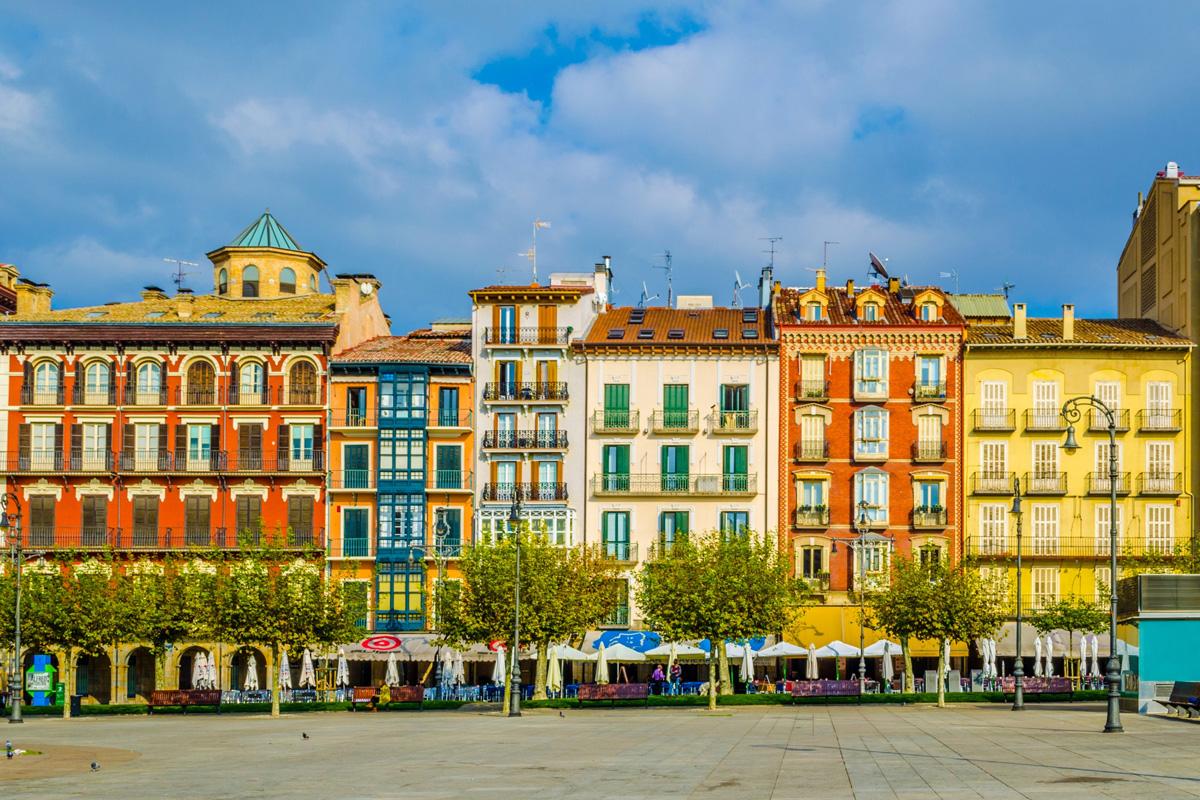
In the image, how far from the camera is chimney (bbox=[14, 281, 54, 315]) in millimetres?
88562

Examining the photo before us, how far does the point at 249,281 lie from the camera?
93062 millimetres

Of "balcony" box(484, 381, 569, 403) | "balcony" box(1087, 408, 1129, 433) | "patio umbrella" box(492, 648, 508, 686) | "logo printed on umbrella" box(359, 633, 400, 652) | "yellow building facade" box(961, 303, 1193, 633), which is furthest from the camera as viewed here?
"balcony" box(484, 381, 569, 403)

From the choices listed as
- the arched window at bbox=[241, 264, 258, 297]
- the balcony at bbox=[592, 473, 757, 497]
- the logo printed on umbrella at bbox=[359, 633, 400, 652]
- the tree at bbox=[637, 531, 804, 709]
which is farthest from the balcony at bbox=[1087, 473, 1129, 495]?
the arched window at bbox=[241, 264, 258, 297]

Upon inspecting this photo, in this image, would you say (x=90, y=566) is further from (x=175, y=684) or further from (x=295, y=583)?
(x=295, y=583)

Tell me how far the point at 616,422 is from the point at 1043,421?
68.5ft

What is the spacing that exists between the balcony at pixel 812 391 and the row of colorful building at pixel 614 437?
0.11m

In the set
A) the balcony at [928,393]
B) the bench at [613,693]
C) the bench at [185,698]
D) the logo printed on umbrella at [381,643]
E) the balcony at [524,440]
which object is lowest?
the bench at [185,698]

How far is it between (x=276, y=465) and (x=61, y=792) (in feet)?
173

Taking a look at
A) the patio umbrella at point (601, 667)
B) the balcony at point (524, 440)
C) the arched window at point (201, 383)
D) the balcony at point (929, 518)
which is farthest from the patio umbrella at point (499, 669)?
the balcony at point (929, 518)

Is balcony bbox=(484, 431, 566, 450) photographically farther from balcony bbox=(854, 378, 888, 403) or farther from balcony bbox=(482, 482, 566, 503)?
balcony bbox=(854, 378, 888, 403)

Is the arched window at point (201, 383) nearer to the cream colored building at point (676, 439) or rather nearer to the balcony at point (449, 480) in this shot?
the balcony at point (449, 480)

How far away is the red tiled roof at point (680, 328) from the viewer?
273 feet

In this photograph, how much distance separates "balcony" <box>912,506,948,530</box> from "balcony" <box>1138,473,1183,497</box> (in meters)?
9.53

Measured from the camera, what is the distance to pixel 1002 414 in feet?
270
